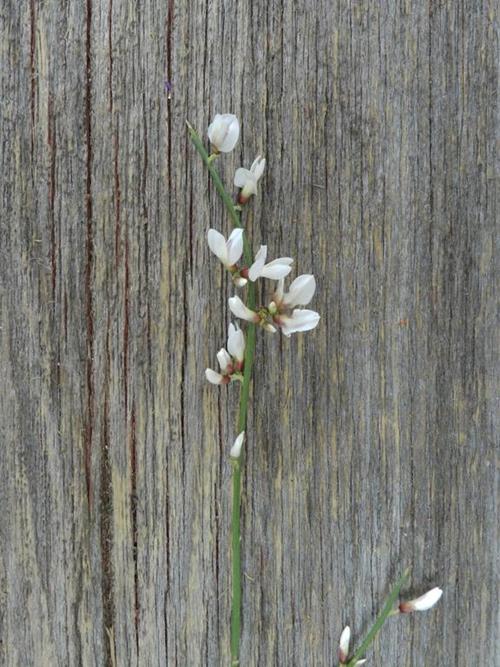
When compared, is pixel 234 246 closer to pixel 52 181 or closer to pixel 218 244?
pixel 218 244

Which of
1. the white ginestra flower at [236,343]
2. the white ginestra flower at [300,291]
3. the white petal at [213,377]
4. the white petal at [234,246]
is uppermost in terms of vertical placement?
the white petal at [234,246]

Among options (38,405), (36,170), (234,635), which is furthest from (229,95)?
(234,635)

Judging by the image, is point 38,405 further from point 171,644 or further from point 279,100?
point 279,100

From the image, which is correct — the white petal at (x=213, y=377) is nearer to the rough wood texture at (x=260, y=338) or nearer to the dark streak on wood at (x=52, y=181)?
the rough wood texture at (x=260, y=338)

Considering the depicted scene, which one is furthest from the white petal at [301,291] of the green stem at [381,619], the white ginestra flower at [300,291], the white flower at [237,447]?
the green stem at [381,619]

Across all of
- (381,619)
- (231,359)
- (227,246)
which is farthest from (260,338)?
(381,619)
